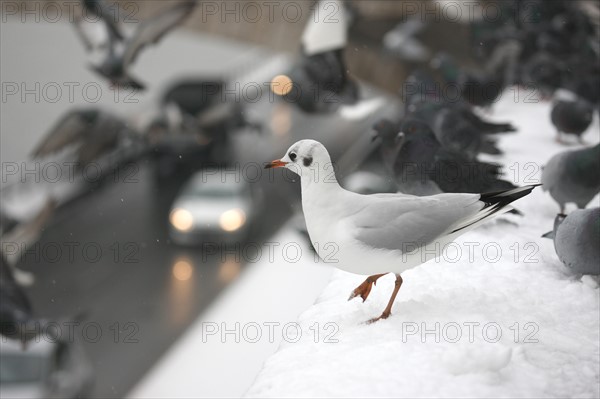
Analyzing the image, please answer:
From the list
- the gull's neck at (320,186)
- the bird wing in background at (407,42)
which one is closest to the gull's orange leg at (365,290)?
the gull's neck at (320,186)

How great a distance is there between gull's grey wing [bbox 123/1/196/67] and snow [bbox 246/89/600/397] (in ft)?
5.19

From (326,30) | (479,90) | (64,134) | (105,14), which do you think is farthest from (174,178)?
(105,14)

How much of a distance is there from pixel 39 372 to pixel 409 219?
3.25 m

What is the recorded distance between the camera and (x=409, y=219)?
231 centimetres

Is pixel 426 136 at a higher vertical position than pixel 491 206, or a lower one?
lower

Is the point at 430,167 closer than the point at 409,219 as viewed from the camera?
No

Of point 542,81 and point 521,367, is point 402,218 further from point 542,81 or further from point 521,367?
point 542,81

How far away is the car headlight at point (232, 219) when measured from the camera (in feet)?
25.9

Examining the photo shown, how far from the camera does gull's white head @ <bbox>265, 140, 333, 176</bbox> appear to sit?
219 centimetres

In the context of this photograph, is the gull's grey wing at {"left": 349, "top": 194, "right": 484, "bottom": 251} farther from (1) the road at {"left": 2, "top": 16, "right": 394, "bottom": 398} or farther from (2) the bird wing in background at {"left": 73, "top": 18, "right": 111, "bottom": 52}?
(2) the bird wing in background at {"left": 73, "top": 18, "right": 111, "bottom": 52}

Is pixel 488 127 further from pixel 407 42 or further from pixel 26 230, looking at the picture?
pixel 407 42

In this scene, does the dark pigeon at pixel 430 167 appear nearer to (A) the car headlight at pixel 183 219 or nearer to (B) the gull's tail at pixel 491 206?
(B) the gull's tail at pixel 491 206

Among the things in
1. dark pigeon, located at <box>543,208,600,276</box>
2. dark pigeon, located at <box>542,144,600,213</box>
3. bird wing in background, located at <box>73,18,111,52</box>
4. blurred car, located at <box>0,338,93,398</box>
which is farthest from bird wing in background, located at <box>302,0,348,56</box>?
blurred car, located at <box>0,338,93,398</box>

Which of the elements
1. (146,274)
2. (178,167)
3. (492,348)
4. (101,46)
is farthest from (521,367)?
(178,167)
